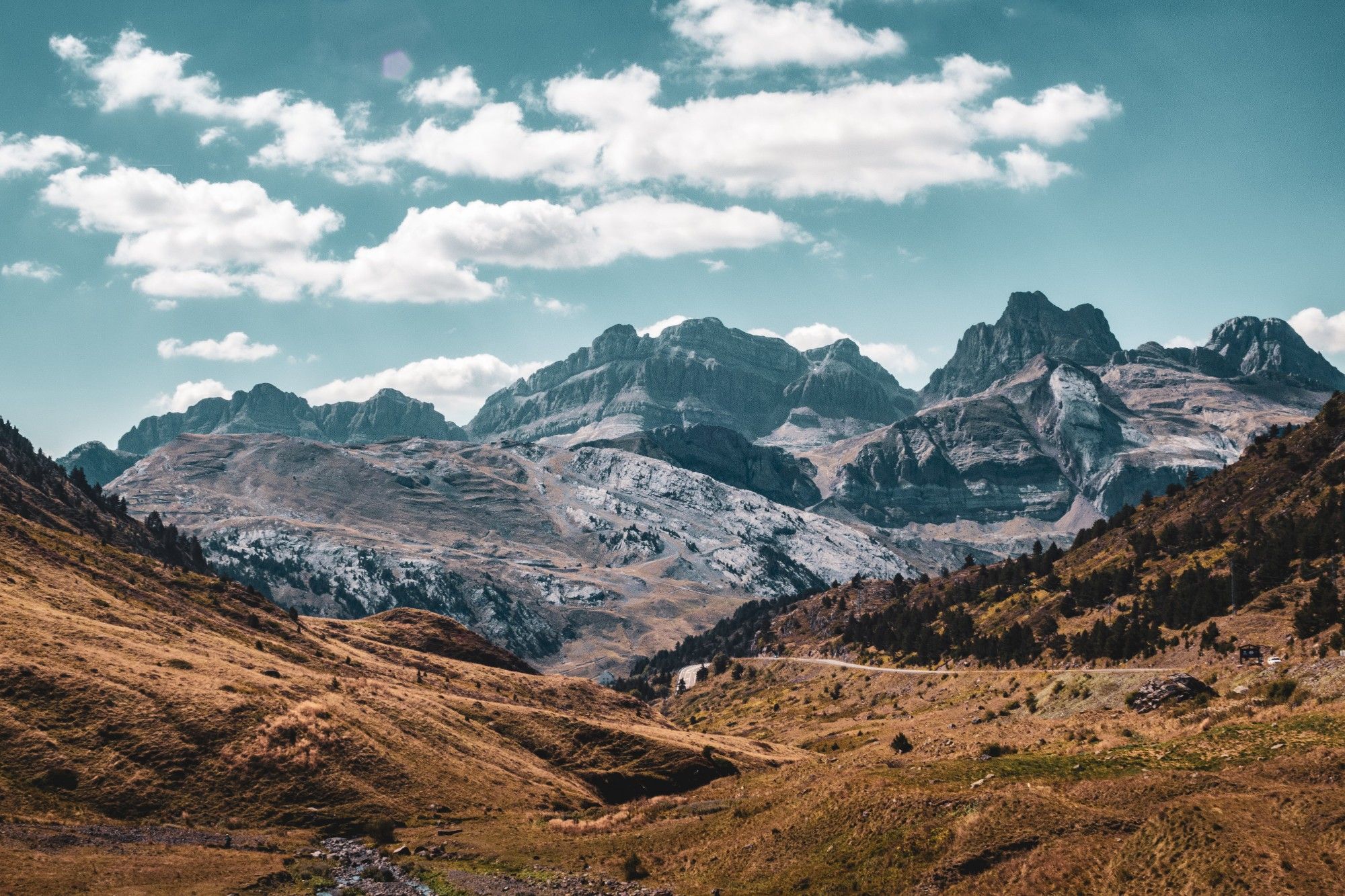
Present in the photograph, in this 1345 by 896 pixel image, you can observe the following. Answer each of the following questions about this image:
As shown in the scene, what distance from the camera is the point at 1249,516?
6885 inches

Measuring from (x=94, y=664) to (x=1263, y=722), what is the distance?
3113 inches

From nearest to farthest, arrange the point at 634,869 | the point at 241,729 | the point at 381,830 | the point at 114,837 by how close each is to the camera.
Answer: the point at 634,869
the point at 114,837
the point at 381,830
the point at 241,729

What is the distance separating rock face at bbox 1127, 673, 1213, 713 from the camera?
6906 cm

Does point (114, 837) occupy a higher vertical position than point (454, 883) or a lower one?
higher

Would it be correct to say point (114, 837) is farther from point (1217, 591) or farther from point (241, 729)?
point (1217, 591)

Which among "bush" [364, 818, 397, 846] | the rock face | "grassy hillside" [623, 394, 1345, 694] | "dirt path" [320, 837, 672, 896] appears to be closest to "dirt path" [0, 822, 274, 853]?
"dirt path" [320, 837, 672, 896]

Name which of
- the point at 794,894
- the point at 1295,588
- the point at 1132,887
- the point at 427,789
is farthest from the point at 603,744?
the point at 1295,588

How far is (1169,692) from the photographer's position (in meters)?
70.1

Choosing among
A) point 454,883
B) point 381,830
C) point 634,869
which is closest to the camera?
point 634,869

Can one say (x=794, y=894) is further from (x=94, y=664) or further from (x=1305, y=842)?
(x=94, y=664)

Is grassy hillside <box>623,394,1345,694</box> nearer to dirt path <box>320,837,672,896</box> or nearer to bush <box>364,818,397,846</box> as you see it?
dirt path <box>320,837,672,896</box>

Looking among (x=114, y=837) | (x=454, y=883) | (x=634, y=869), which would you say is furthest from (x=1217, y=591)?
(x=114, y=837)

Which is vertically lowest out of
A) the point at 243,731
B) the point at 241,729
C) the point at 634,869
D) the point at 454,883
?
the point at 454,883

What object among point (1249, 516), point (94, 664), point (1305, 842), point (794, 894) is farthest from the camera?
point (1249, 516)
